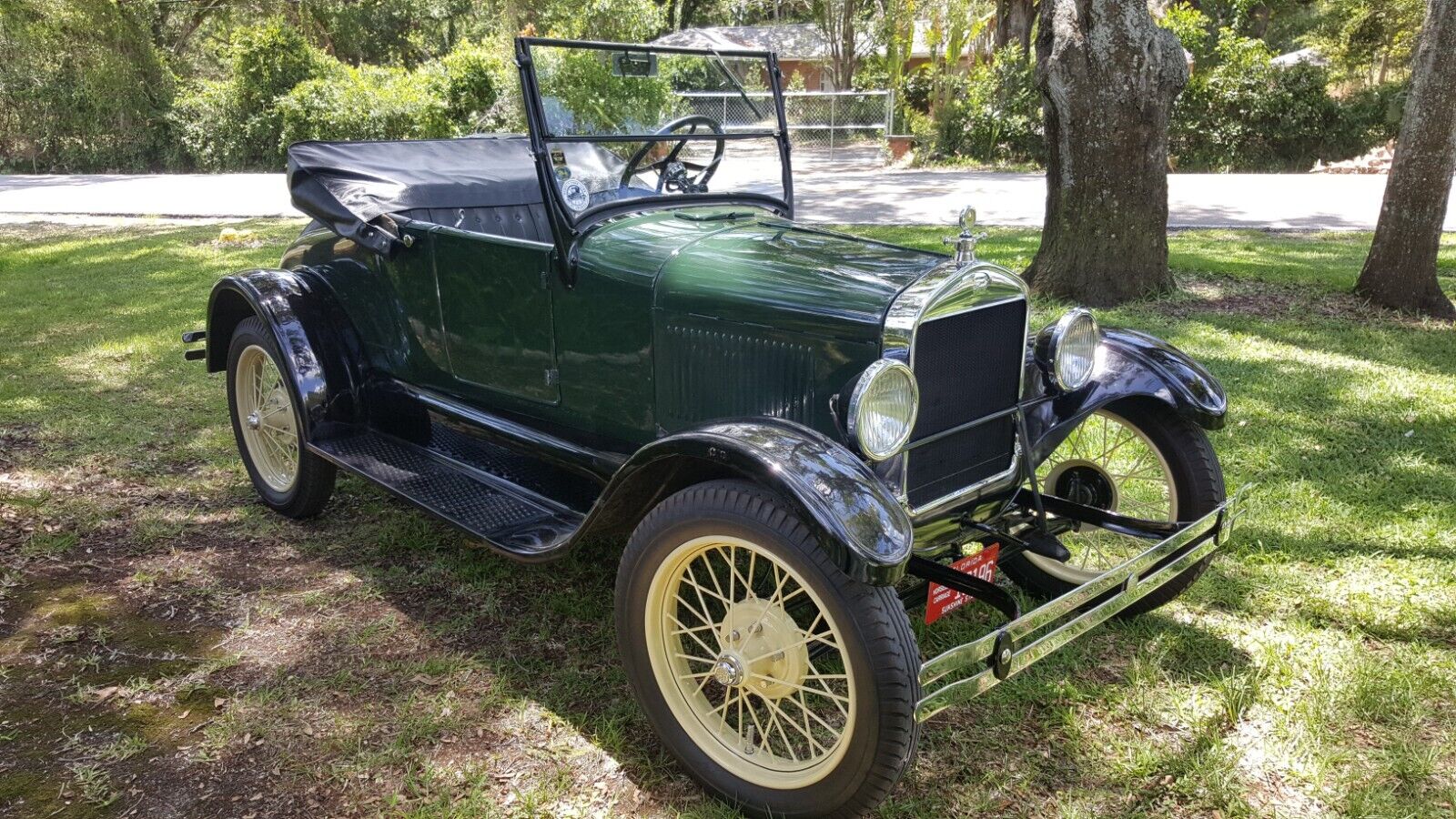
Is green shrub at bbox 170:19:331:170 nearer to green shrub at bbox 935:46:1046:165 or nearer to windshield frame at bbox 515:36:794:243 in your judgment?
green shrub at bbox 935:46:1046:165

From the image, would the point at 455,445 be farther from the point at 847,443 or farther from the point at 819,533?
the point at 819,533

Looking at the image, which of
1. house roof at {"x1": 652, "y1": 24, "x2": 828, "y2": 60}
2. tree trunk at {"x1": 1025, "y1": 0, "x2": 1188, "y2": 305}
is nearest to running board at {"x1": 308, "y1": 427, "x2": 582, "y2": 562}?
tree trunk at {"x1": 1025, "y1": 0, "x2": 1188, "y2": 305}

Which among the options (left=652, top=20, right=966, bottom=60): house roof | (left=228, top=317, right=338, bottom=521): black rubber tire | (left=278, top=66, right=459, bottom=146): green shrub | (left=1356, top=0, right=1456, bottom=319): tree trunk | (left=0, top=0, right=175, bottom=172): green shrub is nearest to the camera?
(left=228, top=317, right=338, bottom=521): black rubber tire

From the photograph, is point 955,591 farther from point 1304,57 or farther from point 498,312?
point 1304,57

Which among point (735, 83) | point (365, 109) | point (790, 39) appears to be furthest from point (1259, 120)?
point (790, 39)

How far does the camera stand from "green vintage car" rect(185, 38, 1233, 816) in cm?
234

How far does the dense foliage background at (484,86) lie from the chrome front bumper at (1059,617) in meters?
15.5

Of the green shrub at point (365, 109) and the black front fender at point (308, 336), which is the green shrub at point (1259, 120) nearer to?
the green shrub at point (365, 109)

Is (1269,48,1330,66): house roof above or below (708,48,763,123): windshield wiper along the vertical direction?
above

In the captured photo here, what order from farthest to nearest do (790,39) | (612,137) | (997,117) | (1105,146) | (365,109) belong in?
(790,39), (365,109), (997,117), (1105,146), (612,137)

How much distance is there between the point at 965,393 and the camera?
114 inches

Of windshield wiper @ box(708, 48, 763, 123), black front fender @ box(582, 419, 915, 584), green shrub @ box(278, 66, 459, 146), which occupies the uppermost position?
green shrub @ box(278, 66, 459, 146)

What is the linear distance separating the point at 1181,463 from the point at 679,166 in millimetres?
1979

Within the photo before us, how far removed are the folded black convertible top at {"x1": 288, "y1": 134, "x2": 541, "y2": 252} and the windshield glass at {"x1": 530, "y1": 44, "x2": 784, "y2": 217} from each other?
53 centimetres
